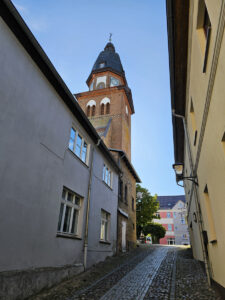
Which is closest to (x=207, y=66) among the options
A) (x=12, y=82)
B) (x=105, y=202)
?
(x=12, y=82)

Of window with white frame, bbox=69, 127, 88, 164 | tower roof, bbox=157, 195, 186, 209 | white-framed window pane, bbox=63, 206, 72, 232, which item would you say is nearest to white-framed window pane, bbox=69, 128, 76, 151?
window with white frame, bbox=69, 127, 88, 164

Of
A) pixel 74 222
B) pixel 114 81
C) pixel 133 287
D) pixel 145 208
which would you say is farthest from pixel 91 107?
pixel 133 287

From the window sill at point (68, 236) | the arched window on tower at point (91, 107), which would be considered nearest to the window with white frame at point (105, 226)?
the window sill at point (68, 236)

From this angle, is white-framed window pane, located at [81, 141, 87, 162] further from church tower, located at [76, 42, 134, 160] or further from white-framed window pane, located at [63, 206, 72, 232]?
church tower, located at [76, 42, 134, 160]

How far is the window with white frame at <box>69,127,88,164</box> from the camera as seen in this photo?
29.1ft

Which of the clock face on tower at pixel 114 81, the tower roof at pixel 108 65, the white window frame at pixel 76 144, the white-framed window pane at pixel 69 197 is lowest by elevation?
the white-framed window pane at pixel 69 197

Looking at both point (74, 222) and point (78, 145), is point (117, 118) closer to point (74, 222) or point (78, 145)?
point (78, 145)

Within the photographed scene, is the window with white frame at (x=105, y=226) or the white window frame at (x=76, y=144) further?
the window with white frame at (x=105, y=226)

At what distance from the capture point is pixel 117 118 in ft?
86.9

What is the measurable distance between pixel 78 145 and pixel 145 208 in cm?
2120

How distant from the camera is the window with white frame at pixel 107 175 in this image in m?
12.7

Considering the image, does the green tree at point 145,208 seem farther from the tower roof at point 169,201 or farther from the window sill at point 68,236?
the tower roof at point 169,201

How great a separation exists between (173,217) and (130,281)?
152 feet

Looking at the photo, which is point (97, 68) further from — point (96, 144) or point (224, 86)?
point (224, 86)
